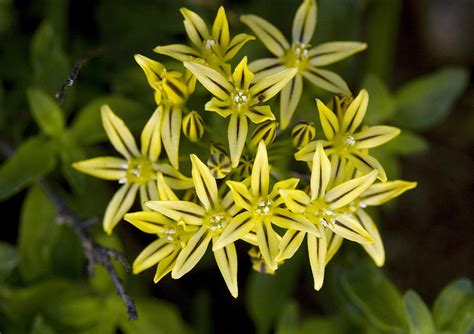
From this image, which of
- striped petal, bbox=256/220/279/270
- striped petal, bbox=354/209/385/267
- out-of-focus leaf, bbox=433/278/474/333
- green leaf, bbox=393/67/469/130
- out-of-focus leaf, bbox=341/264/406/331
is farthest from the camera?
green leaf, bbox=393/67/469/130

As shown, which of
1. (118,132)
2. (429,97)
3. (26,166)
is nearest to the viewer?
(118,132)

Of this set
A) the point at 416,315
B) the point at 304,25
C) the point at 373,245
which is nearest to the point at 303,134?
the point at 373,245

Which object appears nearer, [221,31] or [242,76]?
[242,76]

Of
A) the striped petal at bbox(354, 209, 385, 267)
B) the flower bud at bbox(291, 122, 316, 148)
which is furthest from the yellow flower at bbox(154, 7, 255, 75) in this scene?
the striped petal at bbox(354, 209, 385, 267)

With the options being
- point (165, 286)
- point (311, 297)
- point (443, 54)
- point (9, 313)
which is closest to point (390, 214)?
point (311, 297)

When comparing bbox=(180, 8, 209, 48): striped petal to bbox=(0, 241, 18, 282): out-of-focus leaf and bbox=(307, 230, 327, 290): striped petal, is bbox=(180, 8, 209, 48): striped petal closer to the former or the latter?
bbox=(307, 230, 327, 290): striped petal

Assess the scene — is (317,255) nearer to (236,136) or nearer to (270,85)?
(236,136)

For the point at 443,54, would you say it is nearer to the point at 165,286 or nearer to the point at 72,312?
the point at 165,286
